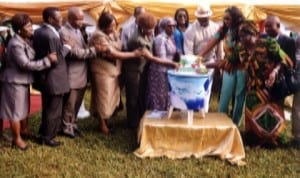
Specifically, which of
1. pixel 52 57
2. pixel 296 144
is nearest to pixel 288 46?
pixel 296 144

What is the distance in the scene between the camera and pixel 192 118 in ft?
19.4

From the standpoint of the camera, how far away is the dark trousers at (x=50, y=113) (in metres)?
6.19

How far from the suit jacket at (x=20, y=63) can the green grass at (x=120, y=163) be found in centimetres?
89

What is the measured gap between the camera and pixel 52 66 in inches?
237

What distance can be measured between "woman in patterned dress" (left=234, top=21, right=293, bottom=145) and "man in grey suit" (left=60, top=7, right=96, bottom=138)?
1960 millimetres

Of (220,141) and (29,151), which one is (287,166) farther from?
(29,151)

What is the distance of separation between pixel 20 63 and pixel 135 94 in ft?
6.14

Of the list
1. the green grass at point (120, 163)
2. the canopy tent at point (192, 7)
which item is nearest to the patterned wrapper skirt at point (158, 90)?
the green grass at point (120, 163)

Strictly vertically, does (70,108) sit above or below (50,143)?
above

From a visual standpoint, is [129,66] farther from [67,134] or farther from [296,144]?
[296,144]

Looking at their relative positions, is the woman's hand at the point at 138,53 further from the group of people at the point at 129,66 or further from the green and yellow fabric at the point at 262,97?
the green and yellow fabric at the point at 262,97

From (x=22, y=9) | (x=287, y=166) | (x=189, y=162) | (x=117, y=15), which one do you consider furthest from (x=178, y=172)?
(x=22, y=9)

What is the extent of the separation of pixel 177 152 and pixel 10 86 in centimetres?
214

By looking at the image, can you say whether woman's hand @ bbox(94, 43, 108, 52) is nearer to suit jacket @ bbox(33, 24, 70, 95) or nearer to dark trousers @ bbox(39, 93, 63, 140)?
suit jacket @ bbox(33, 24, 70, 95)
